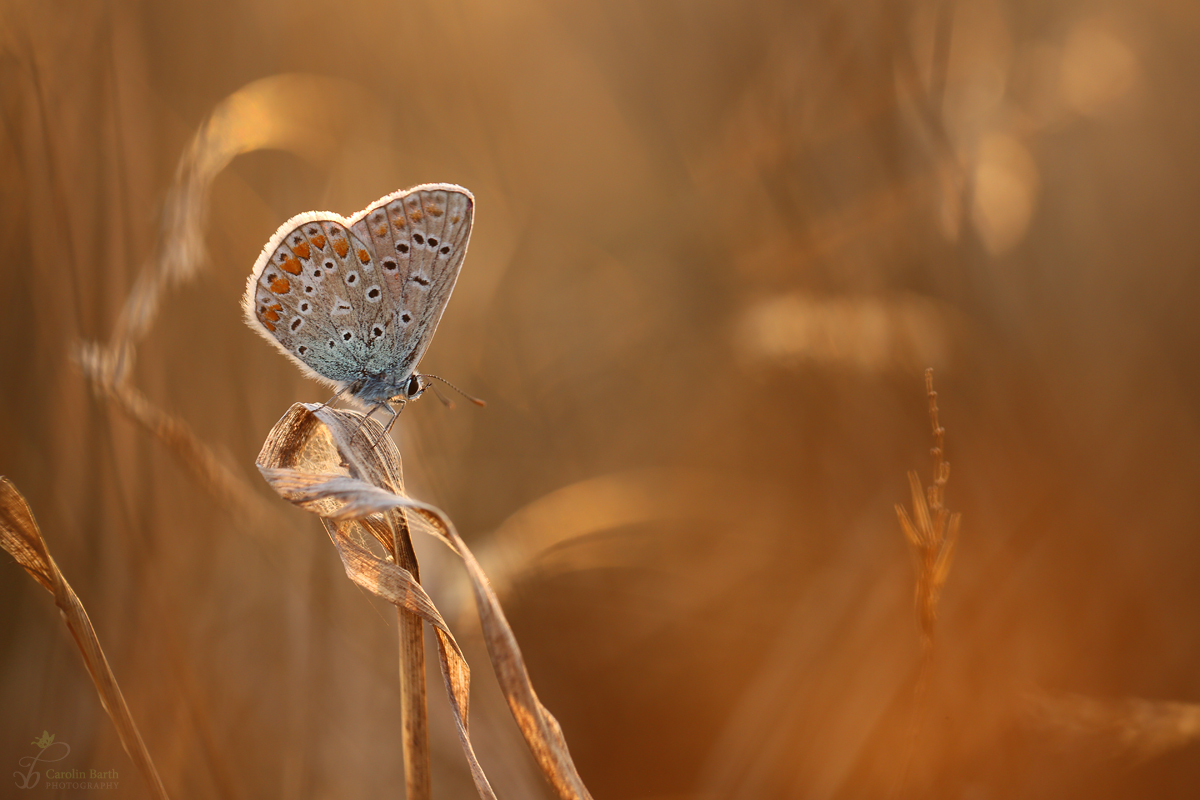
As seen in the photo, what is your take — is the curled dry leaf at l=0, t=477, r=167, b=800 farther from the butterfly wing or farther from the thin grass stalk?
the butterfly wing

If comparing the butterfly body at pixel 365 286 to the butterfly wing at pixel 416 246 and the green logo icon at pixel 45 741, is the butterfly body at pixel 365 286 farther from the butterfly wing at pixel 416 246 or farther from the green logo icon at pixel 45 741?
the green logo icon at pixel 45 741

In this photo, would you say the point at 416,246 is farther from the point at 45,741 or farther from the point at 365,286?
the point at 45,741

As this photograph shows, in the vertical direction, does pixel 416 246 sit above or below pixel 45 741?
above

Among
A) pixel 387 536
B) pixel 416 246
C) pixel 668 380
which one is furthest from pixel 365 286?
pixel 668 380

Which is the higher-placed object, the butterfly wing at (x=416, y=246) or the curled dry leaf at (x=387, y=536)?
the butterfly wing at (x=416, y=246)

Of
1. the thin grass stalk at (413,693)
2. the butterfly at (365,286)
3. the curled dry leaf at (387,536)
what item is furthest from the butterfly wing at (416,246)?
the thin grass stalk at (413,693)

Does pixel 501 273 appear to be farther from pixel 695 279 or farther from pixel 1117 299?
pixel 1117 299
